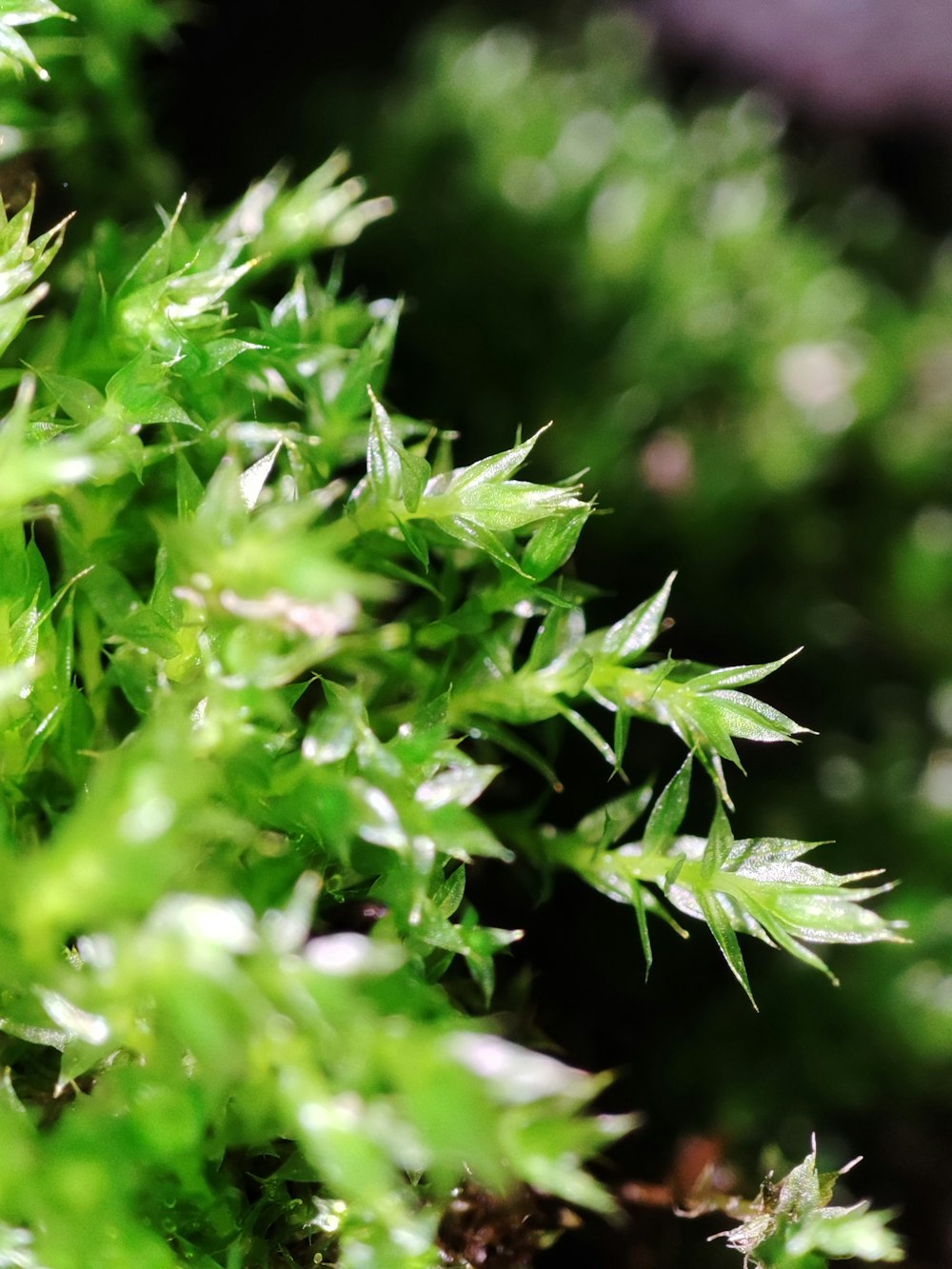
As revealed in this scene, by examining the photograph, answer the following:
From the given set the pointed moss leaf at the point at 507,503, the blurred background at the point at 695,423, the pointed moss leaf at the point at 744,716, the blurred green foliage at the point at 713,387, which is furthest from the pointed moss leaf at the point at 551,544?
the blurred green foliage at the point at 713,387

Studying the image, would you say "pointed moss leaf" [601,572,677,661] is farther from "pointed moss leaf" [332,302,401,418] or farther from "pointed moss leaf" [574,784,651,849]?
"pointed moss leaf" [332,302,401,418]

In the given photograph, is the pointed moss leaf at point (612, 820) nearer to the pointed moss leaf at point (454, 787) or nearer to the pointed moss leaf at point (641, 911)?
the pointed moss leaf at point (641, 911)

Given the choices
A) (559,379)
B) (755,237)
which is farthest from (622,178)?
(559,379)

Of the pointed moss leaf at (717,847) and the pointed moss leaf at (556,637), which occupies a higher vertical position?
the pointed moss leaf at (556,637)

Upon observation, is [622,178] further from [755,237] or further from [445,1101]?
[445,1101]

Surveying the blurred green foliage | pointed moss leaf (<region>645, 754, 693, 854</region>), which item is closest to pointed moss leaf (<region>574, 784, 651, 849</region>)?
pointed moss leaf (<region>645, 754, 693, 854</region>)

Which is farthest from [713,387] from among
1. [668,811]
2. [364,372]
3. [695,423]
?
[668,811]
